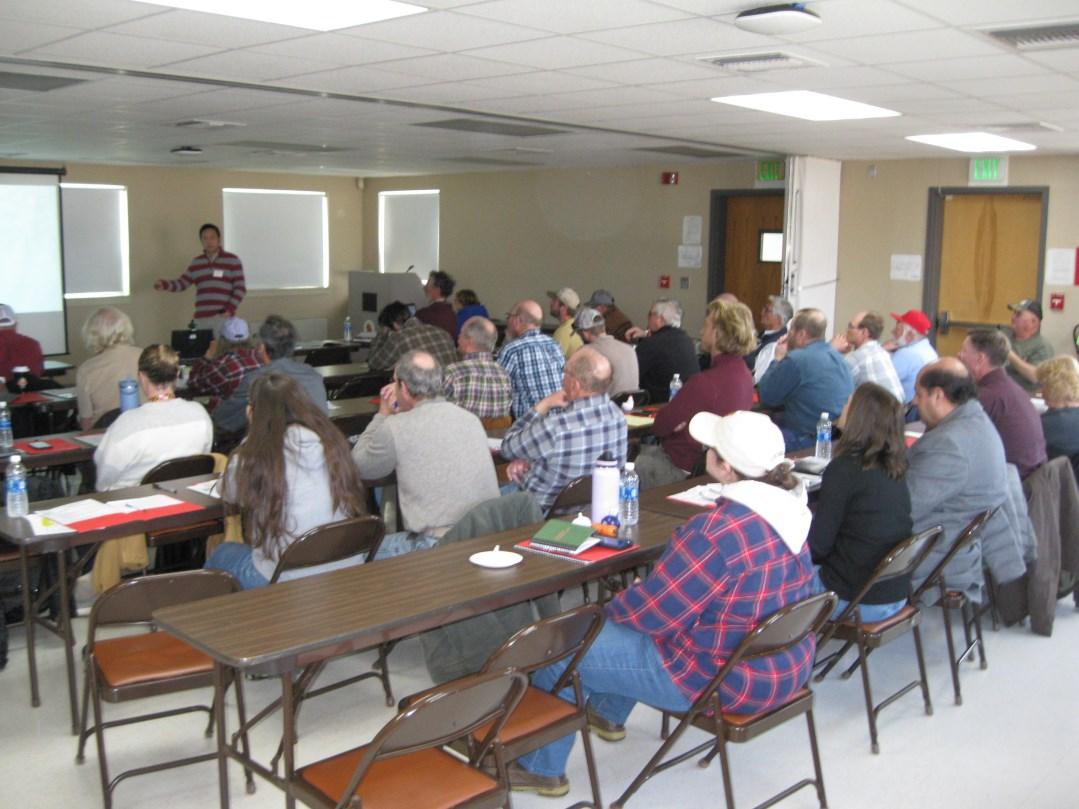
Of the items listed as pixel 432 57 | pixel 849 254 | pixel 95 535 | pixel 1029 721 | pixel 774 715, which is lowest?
pixel 1029 721

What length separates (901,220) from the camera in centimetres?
895

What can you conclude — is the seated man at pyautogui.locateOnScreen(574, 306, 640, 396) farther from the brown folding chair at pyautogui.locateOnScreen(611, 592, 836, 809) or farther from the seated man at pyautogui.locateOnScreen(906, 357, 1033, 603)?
the brown folding chair at pyautogui.locateOnScreen(611, 592, 836, 809)

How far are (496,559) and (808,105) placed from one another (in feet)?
12.2

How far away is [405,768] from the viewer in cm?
233

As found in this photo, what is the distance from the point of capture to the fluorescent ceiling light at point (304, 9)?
11.0ft

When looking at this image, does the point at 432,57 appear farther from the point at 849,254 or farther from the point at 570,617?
the point at 849,254

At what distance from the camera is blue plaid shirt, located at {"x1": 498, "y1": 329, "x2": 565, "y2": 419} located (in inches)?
236

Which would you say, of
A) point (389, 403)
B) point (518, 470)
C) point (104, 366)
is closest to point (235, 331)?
point (104, 366)

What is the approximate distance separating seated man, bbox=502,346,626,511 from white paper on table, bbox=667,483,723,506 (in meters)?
0.35

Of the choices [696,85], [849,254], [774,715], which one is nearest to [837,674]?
[774,715]

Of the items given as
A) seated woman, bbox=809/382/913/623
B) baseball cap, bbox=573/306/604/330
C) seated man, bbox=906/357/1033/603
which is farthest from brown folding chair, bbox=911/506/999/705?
baseball cap, bbox=573/306/604/330

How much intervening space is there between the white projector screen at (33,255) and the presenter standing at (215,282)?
1252mm

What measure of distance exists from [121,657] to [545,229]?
8.95 m

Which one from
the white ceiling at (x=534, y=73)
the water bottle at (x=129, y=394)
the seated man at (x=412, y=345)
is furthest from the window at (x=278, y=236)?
the water bottle at (x=129, y=394)
